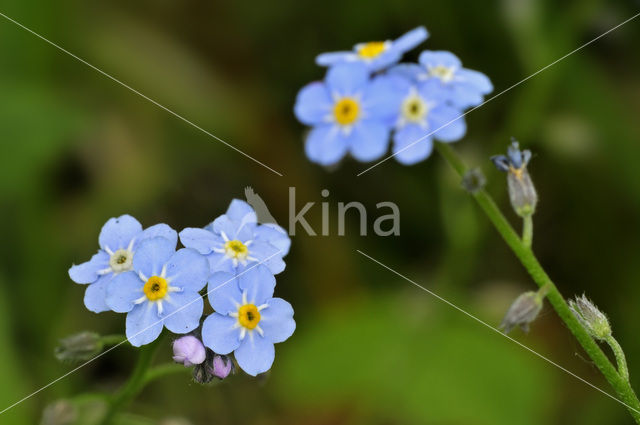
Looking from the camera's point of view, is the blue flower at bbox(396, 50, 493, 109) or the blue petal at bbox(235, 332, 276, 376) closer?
the blue petal at bbox(235, 332, 276, 376)

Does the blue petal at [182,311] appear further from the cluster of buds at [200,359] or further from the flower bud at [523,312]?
the flower bud at [523,312]

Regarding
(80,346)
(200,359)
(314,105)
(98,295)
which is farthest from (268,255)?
(314,105)

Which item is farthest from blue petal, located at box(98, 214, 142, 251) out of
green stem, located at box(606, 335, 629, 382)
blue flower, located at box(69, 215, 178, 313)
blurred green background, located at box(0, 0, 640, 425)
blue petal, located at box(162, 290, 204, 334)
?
blurred green background, located at box(0, 0, 640, 425)

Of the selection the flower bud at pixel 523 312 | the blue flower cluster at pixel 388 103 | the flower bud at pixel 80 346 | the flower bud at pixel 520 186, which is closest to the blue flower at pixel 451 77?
the blue flower cluster at pixel 388 103

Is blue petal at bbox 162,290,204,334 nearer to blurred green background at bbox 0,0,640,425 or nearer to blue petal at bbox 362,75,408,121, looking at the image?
blue petal at bbox 362,75,408,121

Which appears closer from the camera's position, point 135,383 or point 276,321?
point 276,321

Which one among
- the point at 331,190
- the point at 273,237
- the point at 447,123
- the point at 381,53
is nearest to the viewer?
the point at 273,237

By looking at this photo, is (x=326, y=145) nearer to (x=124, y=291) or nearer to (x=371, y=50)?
(x=371, y=50)

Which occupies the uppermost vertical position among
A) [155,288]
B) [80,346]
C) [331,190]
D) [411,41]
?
[411,41]
